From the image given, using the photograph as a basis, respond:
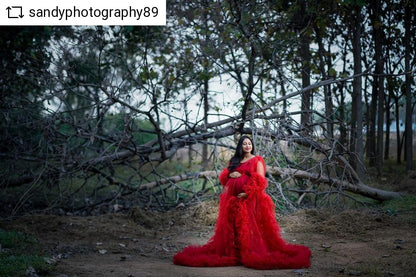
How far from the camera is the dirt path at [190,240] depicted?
203 inches

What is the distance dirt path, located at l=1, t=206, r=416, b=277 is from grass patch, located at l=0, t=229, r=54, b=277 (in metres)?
0.18

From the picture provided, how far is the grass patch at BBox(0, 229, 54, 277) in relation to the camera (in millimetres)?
4715

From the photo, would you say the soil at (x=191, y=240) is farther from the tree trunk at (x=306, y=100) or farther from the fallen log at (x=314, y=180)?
the tree trunk at (x=306, y=100)

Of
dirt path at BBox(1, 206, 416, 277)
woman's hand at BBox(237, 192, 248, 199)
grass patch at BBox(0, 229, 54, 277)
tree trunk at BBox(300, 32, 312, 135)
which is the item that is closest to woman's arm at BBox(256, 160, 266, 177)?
woman's hand at BBox(237, 192, 248, 199)

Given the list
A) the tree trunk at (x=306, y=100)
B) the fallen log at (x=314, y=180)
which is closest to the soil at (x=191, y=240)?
the fallen log at (x=314, y=180)

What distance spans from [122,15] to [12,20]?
2.49 meters

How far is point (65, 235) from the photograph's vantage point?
763 centimetres

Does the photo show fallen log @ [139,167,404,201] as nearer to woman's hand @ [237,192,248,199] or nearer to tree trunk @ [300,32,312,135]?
tree trunk @ [300,32,312,135]

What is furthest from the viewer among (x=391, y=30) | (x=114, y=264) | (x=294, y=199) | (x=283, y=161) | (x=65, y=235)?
(x=391, y=30)

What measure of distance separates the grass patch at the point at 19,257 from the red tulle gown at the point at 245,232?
158cm

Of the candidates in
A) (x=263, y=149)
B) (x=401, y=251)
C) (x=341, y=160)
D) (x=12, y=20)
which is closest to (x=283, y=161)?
(x=263, y=149)

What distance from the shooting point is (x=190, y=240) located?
24.3 feet

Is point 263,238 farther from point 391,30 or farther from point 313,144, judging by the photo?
point 391,30

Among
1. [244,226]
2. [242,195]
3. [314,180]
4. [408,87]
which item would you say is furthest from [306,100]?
[408,87]
